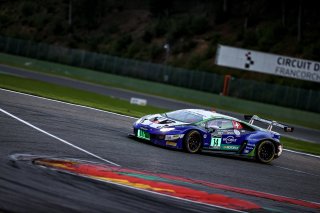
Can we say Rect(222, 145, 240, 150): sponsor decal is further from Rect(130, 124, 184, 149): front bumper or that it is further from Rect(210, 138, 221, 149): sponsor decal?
Rect(130, 124, 184, 149): front bumper

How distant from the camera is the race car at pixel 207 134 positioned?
662 inches

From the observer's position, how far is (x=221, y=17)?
207 feet

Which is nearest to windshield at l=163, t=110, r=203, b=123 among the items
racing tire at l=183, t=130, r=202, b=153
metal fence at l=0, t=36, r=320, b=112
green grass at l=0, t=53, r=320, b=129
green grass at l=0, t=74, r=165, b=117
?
racing tire at l=183, t=130, r=202, b=153

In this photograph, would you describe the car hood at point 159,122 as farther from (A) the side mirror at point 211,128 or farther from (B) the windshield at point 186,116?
(A) the side mirror at point 211,128

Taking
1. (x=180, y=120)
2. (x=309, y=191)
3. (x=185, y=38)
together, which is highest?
(x=185, y=38)

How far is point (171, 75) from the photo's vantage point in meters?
50.7

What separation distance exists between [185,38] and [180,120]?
45041 millimetres

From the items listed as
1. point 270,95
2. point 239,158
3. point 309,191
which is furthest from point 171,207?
point 270,95

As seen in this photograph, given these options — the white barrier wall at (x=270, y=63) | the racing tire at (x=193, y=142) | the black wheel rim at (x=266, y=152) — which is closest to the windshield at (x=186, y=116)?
the racing tire at (x=193, y=142)

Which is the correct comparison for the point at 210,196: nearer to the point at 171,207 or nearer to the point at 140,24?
the point at 171,207

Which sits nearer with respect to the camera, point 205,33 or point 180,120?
point 180,120

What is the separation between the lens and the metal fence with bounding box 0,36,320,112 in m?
43.3

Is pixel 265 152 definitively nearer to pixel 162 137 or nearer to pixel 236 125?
pixel 236 125

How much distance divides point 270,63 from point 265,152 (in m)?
28.7
